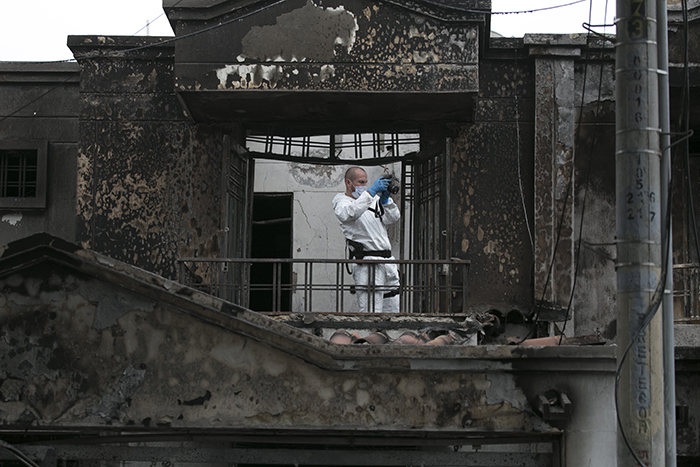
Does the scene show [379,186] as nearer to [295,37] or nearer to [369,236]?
[369,236]

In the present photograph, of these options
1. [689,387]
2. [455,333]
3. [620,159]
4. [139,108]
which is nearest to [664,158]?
[620,159]

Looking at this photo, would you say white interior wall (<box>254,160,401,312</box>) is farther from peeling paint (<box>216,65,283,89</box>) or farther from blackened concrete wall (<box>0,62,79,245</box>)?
peeling paint (<box>216,65,283,89</box>)

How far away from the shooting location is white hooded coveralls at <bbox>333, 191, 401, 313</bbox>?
9.06 meters

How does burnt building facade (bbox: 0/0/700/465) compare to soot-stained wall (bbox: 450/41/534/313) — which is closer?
burnt building facade (bbox: 0/0/700/465)

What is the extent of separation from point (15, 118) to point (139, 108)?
224 cm

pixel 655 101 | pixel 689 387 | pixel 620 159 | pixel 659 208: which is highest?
pixel 655 101

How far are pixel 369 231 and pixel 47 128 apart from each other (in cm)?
499

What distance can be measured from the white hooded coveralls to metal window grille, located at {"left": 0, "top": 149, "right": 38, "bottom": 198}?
4765 millimetres

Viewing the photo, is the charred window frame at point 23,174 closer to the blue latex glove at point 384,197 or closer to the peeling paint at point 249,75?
the peeling paint at point 249,75

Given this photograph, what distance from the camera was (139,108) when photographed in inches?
393

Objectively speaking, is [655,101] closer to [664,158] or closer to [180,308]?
[664,158]

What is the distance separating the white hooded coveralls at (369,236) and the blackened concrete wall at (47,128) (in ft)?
13.7

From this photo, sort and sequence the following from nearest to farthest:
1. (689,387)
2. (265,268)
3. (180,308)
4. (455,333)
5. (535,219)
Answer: (180,308) < (689,387) < (455,333) < (535,219) < (265,268)

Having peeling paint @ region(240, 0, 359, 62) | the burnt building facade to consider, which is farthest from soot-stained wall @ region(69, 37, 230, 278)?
peeling paint @ region(240, 0, 359, 62)
